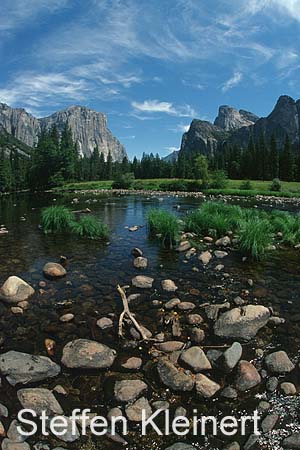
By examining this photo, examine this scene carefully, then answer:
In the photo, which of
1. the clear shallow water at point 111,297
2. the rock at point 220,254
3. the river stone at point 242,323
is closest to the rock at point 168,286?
the clear shallow water at point 111,297

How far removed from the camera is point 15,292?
10.4m

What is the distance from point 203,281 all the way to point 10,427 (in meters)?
8.44

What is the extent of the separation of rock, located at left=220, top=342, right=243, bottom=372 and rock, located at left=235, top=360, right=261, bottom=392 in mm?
234

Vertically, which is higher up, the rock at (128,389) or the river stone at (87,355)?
the river stone at (87,355)

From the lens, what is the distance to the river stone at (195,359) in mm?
6789

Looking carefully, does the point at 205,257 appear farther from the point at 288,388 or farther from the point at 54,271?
the point at 288,388

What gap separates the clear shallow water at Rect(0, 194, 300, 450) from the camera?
20.1 ft

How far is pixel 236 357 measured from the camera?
7070 millimetres

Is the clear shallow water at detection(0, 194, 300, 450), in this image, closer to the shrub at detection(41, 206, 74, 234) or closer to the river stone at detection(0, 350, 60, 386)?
the river stone at detection(0, 350, 60, 386)

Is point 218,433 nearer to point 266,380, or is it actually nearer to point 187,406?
point 187,406

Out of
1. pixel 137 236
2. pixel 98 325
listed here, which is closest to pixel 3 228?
pixel 137 236

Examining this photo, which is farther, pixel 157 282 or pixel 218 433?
pixel 157 282

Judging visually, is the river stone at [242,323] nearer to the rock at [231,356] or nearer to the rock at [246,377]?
the rock at [231,356]

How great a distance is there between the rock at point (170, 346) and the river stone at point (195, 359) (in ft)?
1.55
